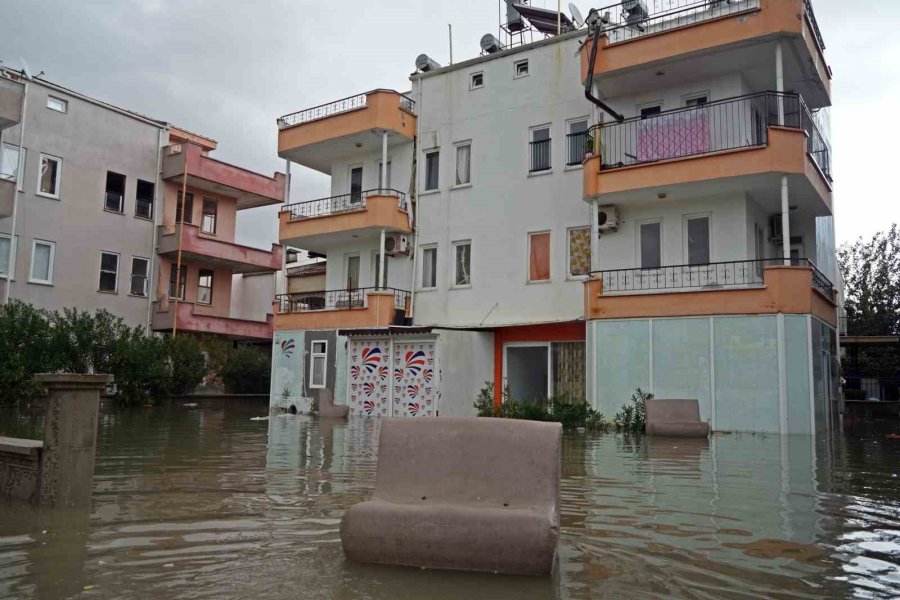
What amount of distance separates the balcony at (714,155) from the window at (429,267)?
23.7ft

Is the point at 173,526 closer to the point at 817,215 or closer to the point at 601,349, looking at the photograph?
the point at 601,349

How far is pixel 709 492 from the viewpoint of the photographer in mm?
8125

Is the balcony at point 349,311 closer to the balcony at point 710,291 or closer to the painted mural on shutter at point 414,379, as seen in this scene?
the painted mural on shutter at point 414,379

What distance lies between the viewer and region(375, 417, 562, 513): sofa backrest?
15.9ft

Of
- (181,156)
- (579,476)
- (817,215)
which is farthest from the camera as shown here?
(181,156)

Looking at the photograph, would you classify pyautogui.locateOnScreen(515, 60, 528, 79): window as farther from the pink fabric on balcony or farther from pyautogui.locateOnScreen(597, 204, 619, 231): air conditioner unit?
pyautogui.locateOnScreen(597, 204, 619, 231): air conditioner unit

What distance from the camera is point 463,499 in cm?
495

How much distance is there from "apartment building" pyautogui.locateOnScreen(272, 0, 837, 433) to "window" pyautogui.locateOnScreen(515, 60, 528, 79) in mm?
109

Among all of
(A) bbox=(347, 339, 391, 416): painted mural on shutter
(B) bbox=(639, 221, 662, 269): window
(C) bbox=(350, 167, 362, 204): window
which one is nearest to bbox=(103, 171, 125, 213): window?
(C) bbox=(350, 167, 362, 204): window

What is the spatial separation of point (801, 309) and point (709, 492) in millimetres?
10417

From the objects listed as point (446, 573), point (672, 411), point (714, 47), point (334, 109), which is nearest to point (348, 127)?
point (334, 109)

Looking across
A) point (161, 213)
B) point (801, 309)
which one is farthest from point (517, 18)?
point (161, 213)

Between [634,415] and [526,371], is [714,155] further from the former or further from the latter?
[526,371]

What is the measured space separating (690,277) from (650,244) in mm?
2023
